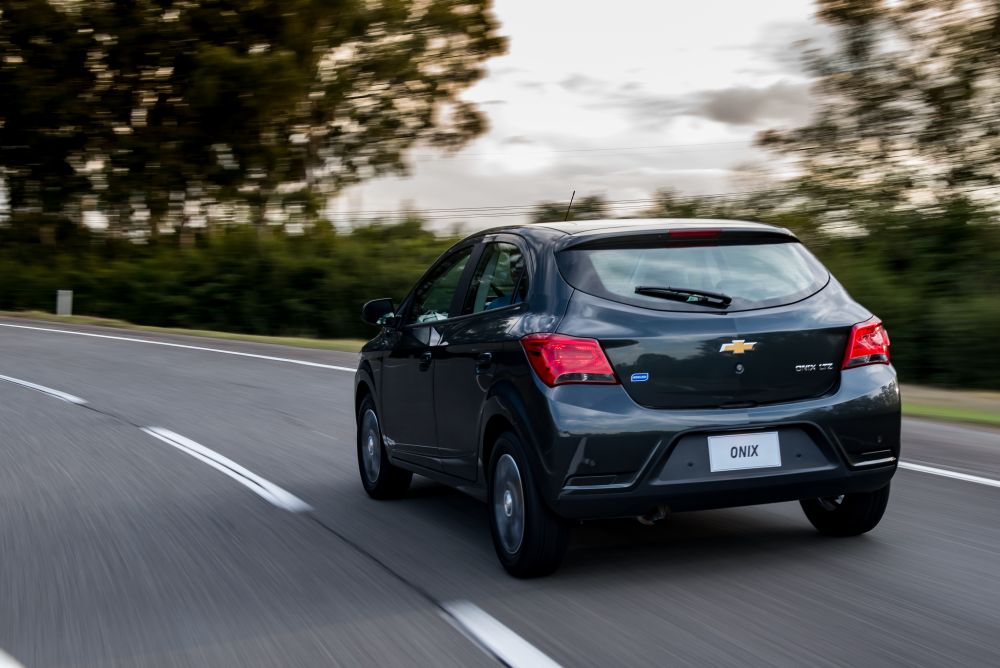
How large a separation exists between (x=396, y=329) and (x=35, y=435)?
202 inches

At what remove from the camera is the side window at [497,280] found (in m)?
6.17

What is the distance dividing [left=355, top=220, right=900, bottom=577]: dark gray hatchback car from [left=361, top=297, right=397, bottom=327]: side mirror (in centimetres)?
157

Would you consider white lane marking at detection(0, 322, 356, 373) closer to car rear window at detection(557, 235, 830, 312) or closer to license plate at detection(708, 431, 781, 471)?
car rear window at detection(557, 235, 830, 312)

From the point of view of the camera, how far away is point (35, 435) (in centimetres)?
1145

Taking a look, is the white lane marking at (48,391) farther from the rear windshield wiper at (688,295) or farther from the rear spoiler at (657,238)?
the rear windshield wiper at (688,295)

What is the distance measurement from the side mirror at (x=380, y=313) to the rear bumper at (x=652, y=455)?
2475 mm

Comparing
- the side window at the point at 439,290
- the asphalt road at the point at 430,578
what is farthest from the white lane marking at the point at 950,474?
the side window at the point at 439,290

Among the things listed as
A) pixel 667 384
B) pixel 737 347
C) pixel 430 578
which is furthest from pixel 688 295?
pixel 430 578

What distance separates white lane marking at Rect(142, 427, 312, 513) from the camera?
8.03 meters

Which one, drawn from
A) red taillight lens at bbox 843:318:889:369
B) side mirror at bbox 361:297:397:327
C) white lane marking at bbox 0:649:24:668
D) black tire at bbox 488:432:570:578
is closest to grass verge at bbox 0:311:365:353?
side mirror at bbox 361:297:397:327

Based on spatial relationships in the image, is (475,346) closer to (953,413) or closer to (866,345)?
(866,345)

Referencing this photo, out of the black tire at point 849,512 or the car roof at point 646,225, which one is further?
the black tire at point 849,512

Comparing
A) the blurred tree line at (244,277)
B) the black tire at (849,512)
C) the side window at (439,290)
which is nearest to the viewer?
the black tire at (849,512)

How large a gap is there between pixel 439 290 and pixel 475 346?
1.16m
